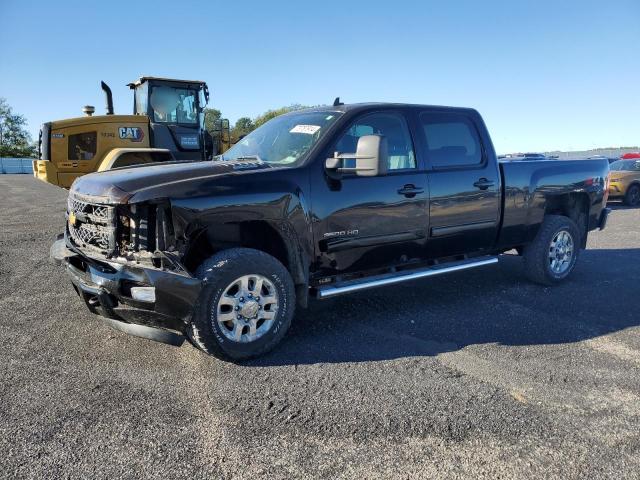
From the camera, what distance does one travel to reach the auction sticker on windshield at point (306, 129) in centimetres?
452

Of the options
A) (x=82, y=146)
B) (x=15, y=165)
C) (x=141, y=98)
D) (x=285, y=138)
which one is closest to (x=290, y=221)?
(x=285, y=138)

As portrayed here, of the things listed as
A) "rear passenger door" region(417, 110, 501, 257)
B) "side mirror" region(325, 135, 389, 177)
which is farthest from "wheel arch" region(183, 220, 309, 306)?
"rear passenger door" region(417, 110, 501, 257)

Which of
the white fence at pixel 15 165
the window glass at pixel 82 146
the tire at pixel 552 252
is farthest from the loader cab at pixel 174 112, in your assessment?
the white fence at pixel 15 165

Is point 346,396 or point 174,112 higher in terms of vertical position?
point 174,112

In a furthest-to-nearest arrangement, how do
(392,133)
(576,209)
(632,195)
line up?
(632,195) → (576,209) → (392,133)

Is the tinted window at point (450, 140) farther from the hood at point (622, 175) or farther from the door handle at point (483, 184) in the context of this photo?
the hood at point (622, 175)

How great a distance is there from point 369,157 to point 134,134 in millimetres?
8074

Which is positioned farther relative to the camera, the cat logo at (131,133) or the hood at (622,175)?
the hood at (622,175)

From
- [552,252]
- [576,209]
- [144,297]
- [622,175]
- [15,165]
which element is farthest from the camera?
[15,165]

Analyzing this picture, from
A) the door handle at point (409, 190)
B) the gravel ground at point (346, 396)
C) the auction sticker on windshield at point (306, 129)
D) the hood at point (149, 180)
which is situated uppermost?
the auction sticker on windshield at point (306, 129)

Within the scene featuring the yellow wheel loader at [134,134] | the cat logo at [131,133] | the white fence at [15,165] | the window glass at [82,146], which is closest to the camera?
the yellow wheel loader at [134,134]

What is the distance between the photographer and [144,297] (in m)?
3.44

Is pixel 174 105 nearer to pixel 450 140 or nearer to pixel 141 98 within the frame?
pixel 141 98

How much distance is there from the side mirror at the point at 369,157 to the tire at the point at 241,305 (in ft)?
3.38
